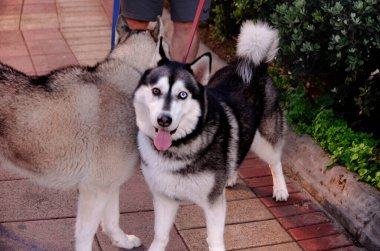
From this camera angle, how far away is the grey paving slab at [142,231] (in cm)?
335

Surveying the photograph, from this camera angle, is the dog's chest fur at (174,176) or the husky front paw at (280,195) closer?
Answer: the dog's chest fur at (174,176)

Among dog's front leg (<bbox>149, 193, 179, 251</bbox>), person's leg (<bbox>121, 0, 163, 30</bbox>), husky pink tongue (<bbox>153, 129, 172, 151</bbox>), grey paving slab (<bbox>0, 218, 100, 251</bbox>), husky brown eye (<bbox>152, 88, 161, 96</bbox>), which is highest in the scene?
husky brown eye (<bbox>152, 88, 161, 96</bbox>)

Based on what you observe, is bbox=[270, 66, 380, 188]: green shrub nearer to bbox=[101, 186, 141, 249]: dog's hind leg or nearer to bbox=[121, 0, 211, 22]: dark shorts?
bbox=[121, 0, 211, 22]: dark shorts

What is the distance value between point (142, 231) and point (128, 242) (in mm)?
223

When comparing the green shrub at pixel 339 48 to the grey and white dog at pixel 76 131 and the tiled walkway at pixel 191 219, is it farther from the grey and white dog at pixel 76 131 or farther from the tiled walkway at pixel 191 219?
the grey and white dog at pixel 76 131

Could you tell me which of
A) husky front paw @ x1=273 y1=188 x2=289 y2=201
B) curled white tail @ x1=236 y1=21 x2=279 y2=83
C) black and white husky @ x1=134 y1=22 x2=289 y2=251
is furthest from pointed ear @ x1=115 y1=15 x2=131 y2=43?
husky front paw @ x1=273 y1=188 x2=289 y2=201

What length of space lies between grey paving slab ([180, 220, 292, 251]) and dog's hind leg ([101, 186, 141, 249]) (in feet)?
1.17

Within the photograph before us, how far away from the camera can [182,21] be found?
4.21 meters

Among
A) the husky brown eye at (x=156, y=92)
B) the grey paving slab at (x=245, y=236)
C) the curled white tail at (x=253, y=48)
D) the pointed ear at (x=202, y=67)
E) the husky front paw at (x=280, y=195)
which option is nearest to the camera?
the husky brown eye at (x=156, y=92)

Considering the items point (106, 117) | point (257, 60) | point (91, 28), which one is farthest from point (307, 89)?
point (91, 28)

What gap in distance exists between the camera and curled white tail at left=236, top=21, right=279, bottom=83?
3.54 meters

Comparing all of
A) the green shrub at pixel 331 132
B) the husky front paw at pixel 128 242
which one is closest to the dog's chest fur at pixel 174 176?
the husky front paw at pixel 128 242

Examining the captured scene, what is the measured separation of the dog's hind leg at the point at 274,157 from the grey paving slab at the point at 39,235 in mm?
1275

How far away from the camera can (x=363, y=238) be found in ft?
11.3
